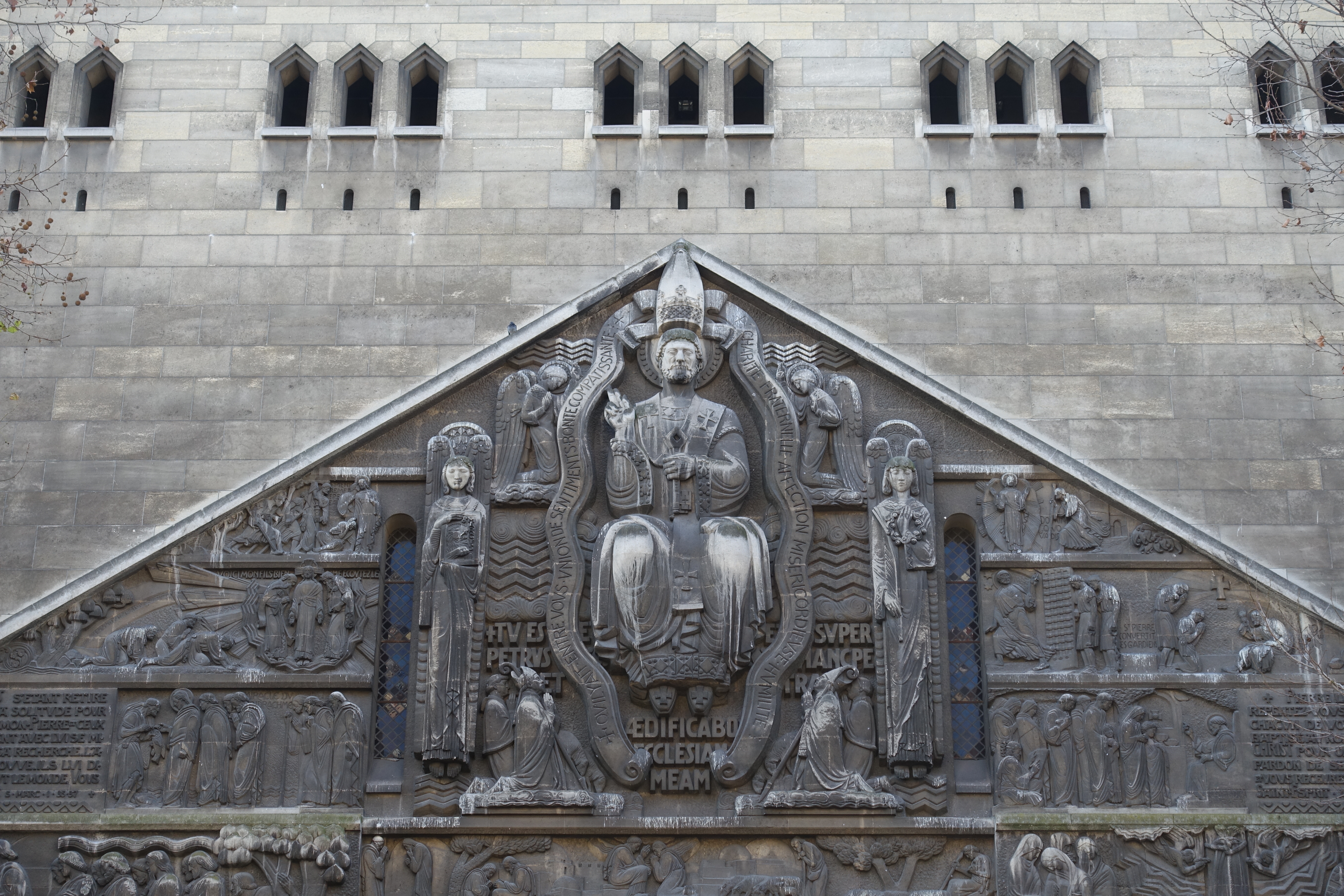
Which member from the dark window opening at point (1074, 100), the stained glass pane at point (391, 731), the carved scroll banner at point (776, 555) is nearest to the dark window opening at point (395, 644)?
the stained glass pane at point (391, 731)

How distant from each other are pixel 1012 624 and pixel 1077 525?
1040 mm

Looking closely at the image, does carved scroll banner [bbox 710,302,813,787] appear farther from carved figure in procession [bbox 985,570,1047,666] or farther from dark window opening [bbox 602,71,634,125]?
dark window opening [bbox 602,71,634,125]

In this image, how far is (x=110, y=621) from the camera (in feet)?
49.7

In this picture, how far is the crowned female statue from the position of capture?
14.5 metres

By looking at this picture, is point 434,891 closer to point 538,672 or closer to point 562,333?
point 538,672

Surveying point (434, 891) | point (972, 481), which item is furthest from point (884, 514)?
point (434, 891)

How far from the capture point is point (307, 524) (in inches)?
607

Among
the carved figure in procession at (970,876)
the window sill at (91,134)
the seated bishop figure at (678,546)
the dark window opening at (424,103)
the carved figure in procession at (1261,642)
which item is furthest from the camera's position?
the dark window opening at (424,103)

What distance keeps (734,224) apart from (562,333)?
227 centimetres

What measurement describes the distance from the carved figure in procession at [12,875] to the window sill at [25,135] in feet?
23.2

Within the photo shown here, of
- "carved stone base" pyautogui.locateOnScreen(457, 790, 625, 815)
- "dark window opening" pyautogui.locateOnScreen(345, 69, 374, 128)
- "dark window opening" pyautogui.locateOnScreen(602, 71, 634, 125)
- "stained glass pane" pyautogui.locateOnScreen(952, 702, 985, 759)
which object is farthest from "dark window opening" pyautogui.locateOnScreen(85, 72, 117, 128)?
"stained glass pane" pyautogui.locateOnScreen(952, 702, 985, 759)

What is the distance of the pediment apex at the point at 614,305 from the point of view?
595 inches

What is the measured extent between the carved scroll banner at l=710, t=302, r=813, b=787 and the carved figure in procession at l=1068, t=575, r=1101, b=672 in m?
2.19

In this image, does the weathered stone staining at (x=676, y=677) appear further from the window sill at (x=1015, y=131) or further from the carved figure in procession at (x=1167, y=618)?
the window sill at (x=1015, y=131)
